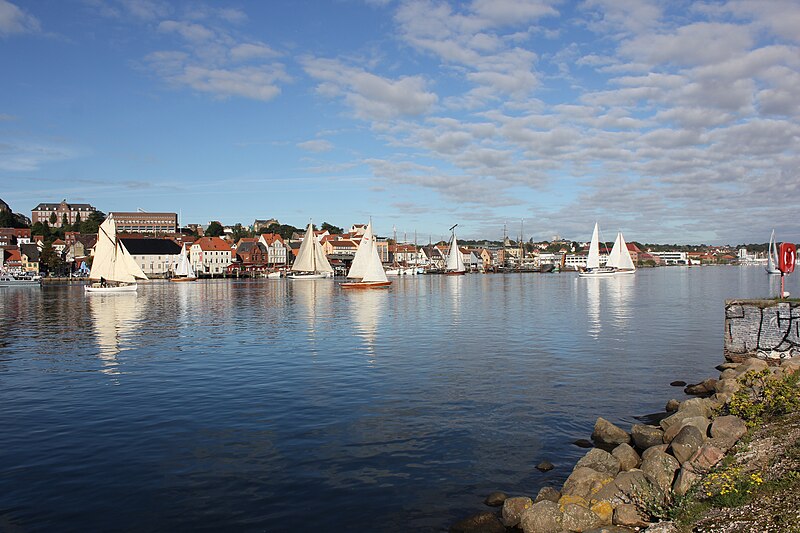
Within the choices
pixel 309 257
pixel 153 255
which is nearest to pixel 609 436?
pixel 309 257

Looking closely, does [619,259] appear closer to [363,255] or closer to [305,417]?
[363,255]

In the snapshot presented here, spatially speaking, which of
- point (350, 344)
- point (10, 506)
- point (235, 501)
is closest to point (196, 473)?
point (235, 501)

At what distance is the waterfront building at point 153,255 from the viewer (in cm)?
16438

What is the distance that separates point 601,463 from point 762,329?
48.0 ft

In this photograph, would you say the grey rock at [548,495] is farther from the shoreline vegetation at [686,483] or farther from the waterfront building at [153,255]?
the waterfront building at [153,255]

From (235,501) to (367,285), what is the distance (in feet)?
278

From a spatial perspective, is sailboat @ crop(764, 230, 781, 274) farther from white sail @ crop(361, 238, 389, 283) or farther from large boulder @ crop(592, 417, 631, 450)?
large boulder @ crop(592, 417, 631, 450)

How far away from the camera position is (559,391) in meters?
21.2

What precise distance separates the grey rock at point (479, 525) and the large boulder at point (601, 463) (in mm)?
2569

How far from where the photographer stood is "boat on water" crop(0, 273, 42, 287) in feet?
420

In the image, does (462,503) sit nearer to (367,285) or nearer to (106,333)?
(106,333)

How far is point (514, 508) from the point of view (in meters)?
11.0

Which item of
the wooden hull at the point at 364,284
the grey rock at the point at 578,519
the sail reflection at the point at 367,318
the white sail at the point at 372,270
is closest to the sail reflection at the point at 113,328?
the sail reflection at the point at 367,318

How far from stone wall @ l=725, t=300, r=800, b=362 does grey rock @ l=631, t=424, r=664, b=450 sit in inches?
430
